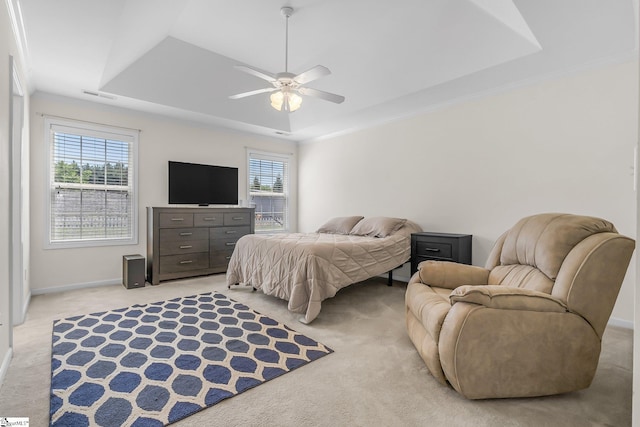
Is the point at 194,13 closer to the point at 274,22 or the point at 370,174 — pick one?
the point at 274,22

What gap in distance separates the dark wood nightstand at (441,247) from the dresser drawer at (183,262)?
10.2 ft

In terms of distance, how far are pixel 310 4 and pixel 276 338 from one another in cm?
300

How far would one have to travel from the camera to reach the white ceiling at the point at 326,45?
2518 mm

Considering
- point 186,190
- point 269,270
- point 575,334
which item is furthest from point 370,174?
point 575,334

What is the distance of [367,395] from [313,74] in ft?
7.88

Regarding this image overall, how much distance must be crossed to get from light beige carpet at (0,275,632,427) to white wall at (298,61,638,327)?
52.4 inches

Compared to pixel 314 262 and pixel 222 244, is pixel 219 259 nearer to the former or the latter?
pixel 222 244

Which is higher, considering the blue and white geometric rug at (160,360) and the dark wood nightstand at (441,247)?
the dark wood nightstand at (441,247)

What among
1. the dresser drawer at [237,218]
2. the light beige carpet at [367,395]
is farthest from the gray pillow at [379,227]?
the dresser drawer at [237,218]

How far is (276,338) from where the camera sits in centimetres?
253

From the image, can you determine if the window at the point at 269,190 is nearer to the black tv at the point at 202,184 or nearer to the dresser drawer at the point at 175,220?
the black tv at the point at 202,184

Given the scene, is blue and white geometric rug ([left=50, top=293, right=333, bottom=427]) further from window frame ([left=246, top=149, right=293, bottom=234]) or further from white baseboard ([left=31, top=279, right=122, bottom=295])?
window frame ([left=246, top=149, right=293, bottom=234])

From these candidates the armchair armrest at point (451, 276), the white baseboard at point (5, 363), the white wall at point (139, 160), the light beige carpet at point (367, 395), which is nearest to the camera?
the light beige carpet at point (367, 395)

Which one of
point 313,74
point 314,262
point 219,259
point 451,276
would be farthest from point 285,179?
point 451,276
